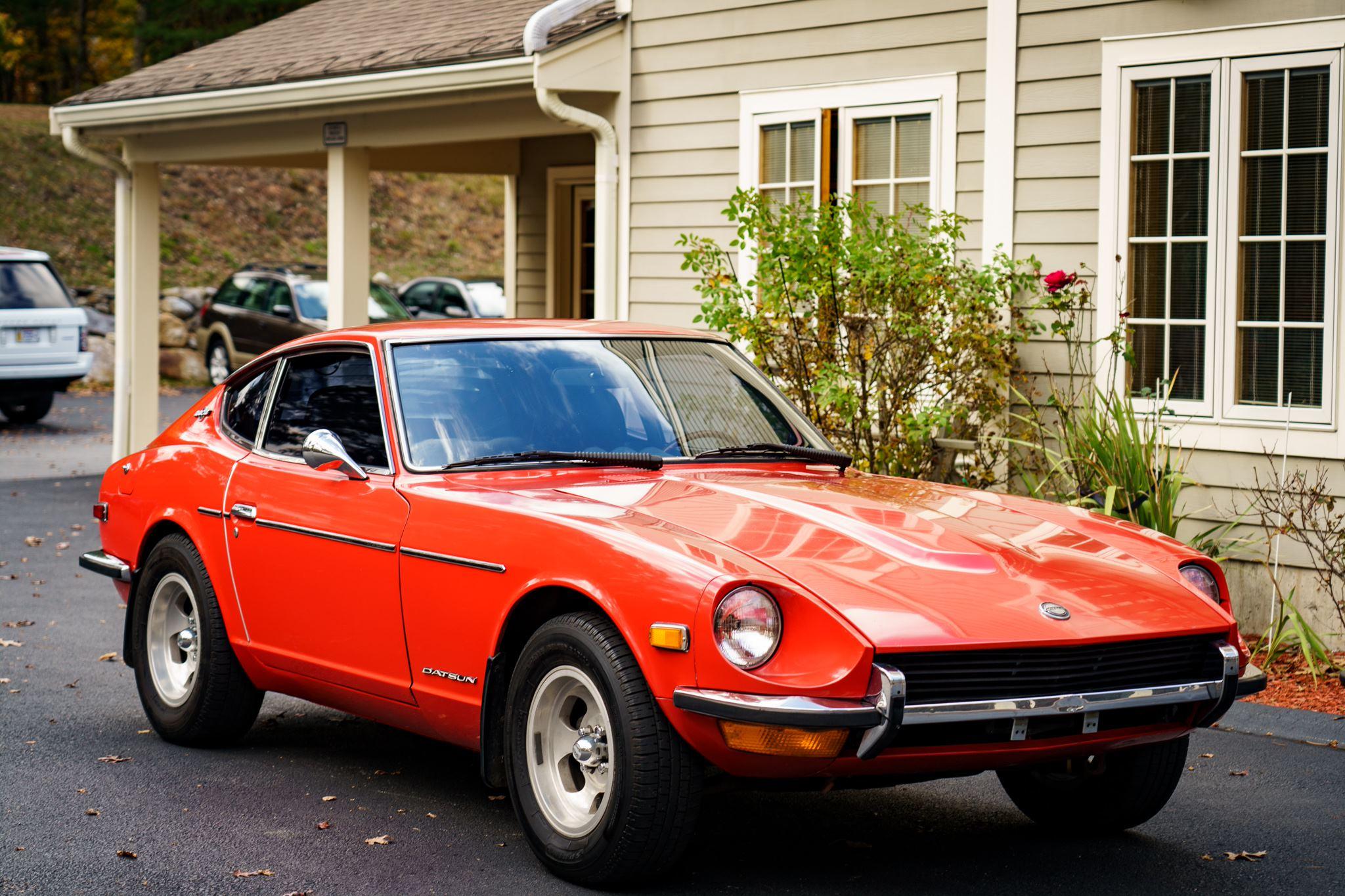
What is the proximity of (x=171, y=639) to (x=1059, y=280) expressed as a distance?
4970 mm

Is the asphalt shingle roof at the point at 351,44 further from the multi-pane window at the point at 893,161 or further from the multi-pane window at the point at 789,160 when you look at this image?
the multi-pane window at the point at 893,161

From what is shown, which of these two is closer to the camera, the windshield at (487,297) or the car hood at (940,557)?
the car hood at (940,557)

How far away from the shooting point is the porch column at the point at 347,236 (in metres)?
13.1

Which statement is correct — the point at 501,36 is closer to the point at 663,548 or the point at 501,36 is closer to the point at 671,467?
the point at 671,467

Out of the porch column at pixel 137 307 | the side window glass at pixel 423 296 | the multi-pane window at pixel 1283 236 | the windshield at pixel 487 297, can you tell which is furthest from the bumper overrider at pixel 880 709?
the side window glass at pixel 423 296

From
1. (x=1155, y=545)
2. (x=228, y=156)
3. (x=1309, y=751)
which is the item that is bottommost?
(x=1309, y=751)

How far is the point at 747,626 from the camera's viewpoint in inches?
161

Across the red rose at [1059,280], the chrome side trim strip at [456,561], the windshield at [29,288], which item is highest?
the windshield at [29,288]

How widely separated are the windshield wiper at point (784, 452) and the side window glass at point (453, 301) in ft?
70.6

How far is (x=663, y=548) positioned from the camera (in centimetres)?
429

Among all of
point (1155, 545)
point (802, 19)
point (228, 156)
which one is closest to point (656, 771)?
point (1155, 545)

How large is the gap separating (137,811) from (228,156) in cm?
1055

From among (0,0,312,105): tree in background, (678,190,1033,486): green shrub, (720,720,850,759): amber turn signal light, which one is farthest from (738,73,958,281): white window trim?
(0,0,312,105): tree in background

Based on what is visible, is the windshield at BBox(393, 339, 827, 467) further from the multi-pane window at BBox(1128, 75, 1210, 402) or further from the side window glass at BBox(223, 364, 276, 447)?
the multi-pane window at BBox(1128, 75, 1210, 402)
